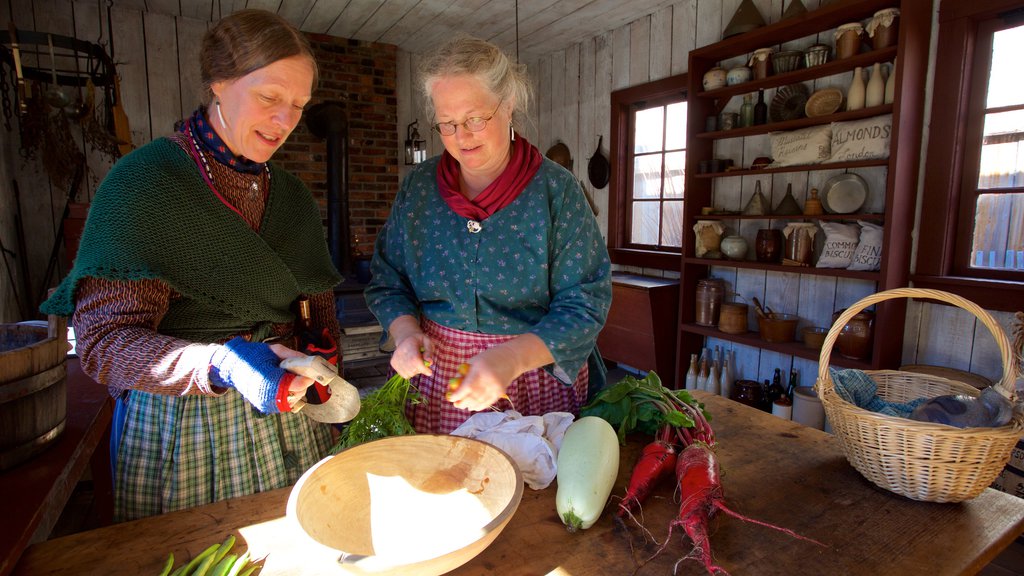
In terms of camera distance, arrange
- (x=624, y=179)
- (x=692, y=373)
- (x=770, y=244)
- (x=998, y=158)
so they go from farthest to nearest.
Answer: (x=624, y=179), (x=692, y=373), (x=770, y=244), (x=998, y=158)

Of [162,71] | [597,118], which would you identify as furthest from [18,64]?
[597,118]

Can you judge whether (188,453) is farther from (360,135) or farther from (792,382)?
(360,135)

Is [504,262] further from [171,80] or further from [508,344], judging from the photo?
[171,80]

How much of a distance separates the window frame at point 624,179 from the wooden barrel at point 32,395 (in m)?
3.76

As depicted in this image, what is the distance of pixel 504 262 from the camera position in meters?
1.32

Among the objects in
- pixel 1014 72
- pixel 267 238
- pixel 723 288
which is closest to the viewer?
pixel 267 238

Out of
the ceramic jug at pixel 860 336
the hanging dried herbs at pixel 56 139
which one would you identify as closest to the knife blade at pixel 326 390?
the ceramic jug at pixel 860 336

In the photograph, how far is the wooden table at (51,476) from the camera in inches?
32.7

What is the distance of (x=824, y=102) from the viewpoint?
3119 millimetres

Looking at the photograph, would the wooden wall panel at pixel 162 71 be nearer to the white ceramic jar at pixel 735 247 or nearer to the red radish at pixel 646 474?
the white ceramic jar at pixel 735 247

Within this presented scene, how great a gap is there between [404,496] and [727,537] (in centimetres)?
55

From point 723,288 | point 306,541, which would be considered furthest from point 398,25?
point 306,541

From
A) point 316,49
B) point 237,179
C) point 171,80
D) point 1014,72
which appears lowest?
point 237,179

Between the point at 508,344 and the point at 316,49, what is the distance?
4538 millimetres
